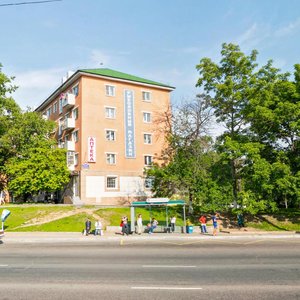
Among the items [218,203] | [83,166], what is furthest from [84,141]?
[218,203]

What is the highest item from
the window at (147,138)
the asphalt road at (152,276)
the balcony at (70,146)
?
the window at (147,138)

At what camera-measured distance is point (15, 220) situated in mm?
31672

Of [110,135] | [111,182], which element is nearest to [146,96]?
[110,135]

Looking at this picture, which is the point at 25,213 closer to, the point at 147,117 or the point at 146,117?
the point at 146,117

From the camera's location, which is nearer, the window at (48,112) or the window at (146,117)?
the window at (146,117)

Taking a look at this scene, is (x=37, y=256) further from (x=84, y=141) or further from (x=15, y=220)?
(x=84, y=141)

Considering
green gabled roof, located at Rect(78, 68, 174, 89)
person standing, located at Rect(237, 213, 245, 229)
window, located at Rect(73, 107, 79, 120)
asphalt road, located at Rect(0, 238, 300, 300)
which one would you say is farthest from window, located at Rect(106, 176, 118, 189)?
asphalt road, located at Rect(0, 238, 300, 300)

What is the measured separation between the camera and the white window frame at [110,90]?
45.8 meters

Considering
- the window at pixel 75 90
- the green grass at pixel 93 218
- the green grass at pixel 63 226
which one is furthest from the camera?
the window at pixel 75 90

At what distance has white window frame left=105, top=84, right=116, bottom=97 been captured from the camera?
4584 centimetres

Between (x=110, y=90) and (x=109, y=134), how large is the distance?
607cm

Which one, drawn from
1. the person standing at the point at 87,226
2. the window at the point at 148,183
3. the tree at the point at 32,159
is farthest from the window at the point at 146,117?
the person standing at the point at 87,226

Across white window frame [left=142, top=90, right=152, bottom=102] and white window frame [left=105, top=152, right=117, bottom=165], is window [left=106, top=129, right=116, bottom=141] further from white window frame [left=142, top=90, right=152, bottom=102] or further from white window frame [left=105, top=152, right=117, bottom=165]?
white window frame [left=142, top=90, right=152, bottom=102]

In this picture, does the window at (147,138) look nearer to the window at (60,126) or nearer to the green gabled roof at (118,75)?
the green gabled roof at (118,75)
